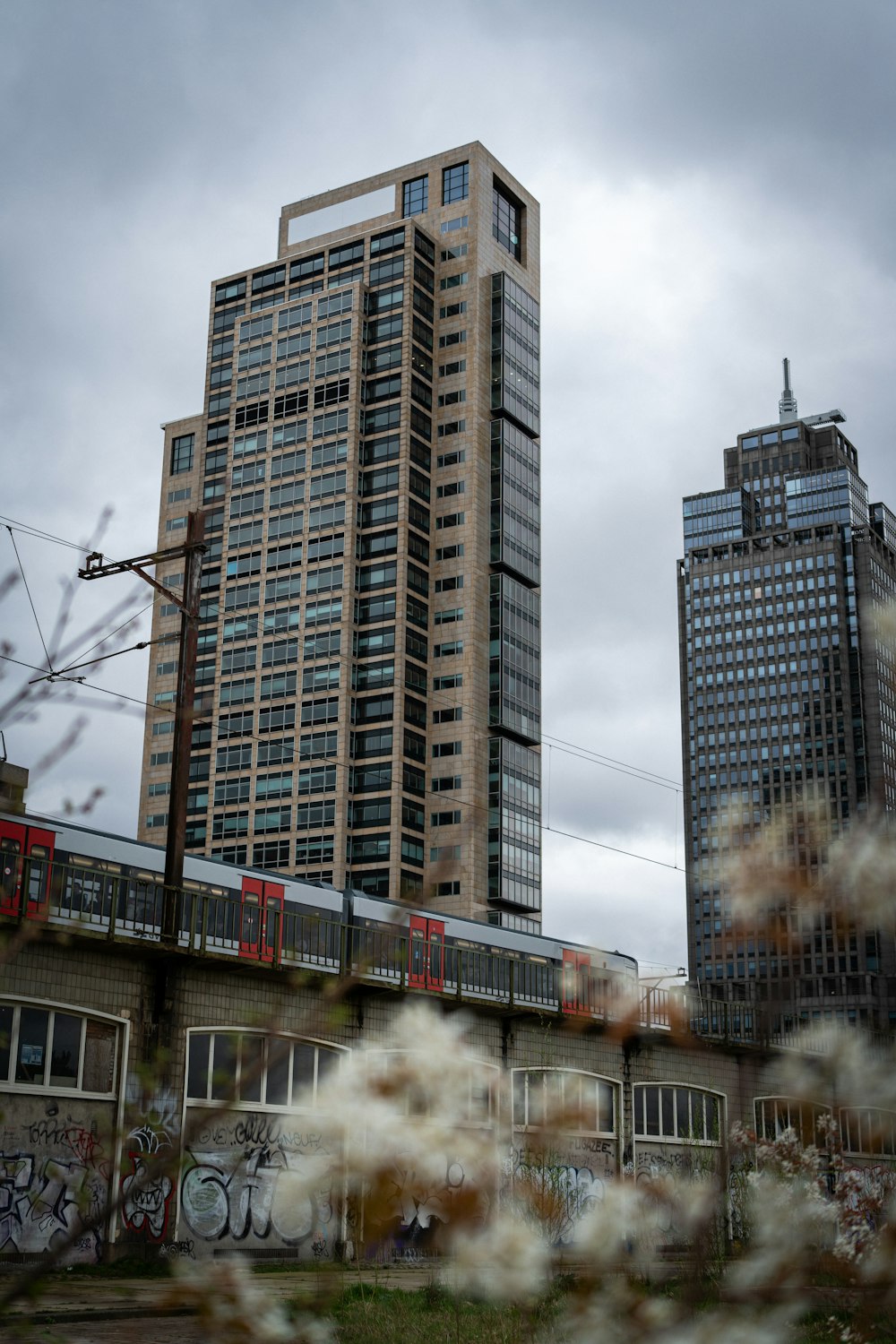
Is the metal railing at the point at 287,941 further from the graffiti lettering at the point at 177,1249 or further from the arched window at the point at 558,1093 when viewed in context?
the graffiti lettering at the point at 177,1249

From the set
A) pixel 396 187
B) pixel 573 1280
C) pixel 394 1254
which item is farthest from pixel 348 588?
pixel 573 1280

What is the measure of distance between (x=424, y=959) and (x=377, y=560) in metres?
94.5

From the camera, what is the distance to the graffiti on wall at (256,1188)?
28250mm

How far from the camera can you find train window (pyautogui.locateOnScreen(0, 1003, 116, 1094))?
83.6ft

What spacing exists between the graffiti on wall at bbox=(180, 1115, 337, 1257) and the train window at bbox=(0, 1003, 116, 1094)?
8.70ft

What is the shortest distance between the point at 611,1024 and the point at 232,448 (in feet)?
456

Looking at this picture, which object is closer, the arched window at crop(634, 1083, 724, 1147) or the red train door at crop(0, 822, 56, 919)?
the red train door at crop(0, 822, 56, 919)

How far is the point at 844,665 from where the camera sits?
186875 millimetres

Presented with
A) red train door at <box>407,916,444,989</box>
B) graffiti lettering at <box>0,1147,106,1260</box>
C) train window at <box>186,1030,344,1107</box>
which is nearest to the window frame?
graffiti lettering at <box>0,1147,106,1260</box>

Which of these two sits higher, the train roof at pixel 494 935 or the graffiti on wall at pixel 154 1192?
the train roof at pixel 494 935

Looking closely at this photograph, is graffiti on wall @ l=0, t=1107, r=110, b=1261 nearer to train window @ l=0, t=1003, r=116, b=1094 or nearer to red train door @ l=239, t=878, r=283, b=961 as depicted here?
train window @ l=0, t=1003, r=116, b=1094

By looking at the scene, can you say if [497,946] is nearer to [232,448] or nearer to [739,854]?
[739,854]

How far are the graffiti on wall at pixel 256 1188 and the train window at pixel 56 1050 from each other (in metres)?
2.65

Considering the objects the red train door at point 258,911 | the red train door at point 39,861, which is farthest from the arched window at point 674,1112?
the red train door at point 39,861
